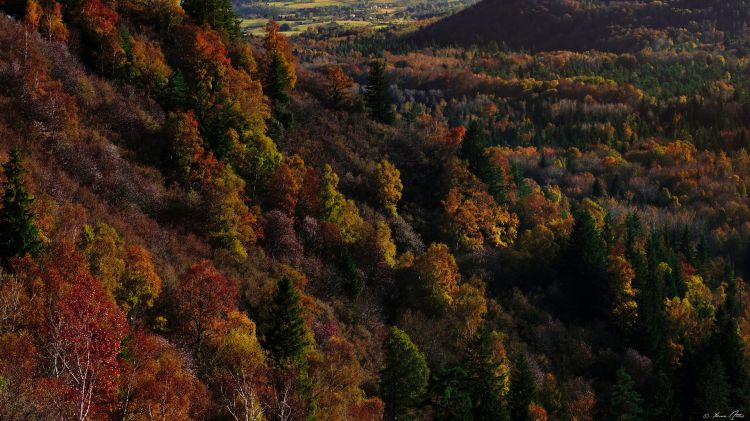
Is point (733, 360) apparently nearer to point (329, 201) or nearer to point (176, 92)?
point (329, 201)

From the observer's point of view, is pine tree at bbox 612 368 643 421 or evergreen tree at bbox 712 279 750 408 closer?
pine tree at bbox 612 368 643 421

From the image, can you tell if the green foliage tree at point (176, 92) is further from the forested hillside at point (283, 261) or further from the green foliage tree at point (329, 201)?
the green foliage tree at point (329, 201)

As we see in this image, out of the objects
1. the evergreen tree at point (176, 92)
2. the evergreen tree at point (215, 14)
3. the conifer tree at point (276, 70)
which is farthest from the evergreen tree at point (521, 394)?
the evergreen tree at point (215, 14)

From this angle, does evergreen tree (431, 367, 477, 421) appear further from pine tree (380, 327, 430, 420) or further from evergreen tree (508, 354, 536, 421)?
evergreen tree (508, 354, 536, 421)

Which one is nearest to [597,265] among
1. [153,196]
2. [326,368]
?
[326,368]

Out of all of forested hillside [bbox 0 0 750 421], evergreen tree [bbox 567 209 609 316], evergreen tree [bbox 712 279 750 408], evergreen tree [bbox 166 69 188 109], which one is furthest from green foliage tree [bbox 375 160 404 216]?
evergreen tree [bbox 712 279 750 408]

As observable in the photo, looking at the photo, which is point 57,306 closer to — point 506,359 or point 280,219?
point 280,219

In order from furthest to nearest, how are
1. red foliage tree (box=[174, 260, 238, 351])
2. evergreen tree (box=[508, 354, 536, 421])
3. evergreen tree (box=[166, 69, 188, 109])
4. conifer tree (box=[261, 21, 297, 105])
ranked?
conifer tree (box=[261, 21, 297, 105]) → evergreen tree (box=[166, 69, 188, 109]) → evergreen tree (box=[508, 354, 536, 421]) → red foliage tree (box=[174, 260, 238, 351])
